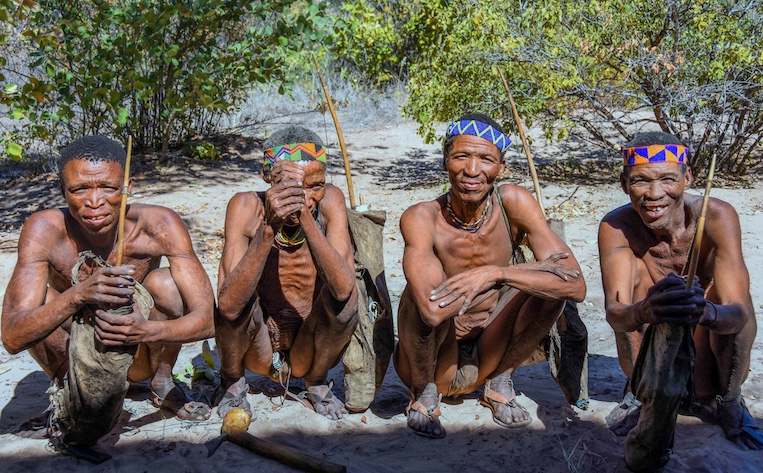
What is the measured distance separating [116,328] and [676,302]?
206 cm

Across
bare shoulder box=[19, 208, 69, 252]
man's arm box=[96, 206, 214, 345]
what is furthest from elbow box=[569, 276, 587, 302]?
bare shoulder box=[19, 208, 69, 252]

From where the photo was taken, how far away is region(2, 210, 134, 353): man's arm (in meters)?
2.61

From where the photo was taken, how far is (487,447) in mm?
3164

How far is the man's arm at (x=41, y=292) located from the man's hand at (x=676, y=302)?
194cm

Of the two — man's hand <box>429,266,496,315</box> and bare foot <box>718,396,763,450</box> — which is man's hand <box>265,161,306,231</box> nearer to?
man's hand <box>429,266,496,315</box>

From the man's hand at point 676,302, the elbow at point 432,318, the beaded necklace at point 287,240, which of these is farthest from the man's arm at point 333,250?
the man's hand at point 676,302

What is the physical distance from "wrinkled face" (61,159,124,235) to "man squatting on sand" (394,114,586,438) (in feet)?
4.38

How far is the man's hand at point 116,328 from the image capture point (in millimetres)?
2646

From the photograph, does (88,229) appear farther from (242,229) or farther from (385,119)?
(385,119)

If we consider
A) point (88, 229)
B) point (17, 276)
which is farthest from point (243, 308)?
point (17, 276)

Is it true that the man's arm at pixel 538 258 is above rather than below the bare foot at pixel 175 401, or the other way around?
above

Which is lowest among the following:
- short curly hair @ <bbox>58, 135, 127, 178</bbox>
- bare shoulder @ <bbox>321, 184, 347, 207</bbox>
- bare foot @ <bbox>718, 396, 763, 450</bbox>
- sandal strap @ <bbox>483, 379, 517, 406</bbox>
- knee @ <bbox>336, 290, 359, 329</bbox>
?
→ sandal strap @ <bbox>483, 379, 517, 406</bbox>

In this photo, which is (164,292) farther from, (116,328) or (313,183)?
(313,183)

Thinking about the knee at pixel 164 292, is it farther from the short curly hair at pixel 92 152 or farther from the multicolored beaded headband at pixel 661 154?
the multicolored beaded headband at pixel 661 154
